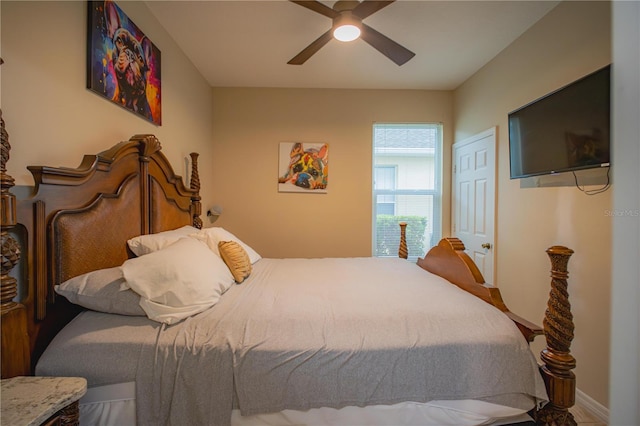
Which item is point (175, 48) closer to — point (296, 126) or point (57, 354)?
point (296, 126)

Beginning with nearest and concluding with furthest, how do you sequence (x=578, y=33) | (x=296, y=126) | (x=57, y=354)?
(x=57, y=354)
(x=578, y=33)
(x=296, y=126)

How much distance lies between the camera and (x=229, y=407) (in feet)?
3.28

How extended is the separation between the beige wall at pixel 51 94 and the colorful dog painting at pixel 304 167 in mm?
1635

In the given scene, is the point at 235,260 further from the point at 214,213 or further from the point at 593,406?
the point at 593,406

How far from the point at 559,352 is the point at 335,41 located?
2558mm

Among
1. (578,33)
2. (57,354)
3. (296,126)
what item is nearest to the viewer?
(57,354)

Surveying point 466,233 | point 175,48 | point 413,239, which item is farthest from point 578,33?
point 175,48

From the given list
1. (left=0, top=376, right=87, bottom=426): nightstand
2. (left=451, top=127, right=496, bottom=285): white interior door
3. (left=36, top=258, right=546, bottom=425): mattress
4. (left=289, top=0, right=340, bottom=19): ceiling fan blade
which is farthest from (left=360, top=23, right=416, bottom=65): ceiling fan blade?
(left=0, top=376, right=87, bottom=426): nightstand

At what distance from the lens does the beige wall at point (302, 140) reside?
130 inches

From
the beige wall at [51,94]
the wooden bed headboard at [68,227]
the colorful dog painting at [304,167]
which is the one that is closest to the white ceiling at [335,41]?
the beige wall at [51,94]

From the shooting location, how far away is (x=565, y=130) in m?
1.72

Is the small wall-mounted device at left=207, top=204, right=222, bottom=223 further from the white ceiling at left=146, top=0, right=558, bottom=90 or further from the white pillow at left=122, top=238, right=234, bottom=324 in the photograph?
the white pillow at left=122, top=238, right=234, bottom=324

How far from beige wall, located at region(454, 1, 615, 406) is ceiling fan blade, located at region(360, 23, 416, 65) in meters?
1.08

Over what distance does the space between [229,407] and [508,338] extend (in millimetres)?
1133
